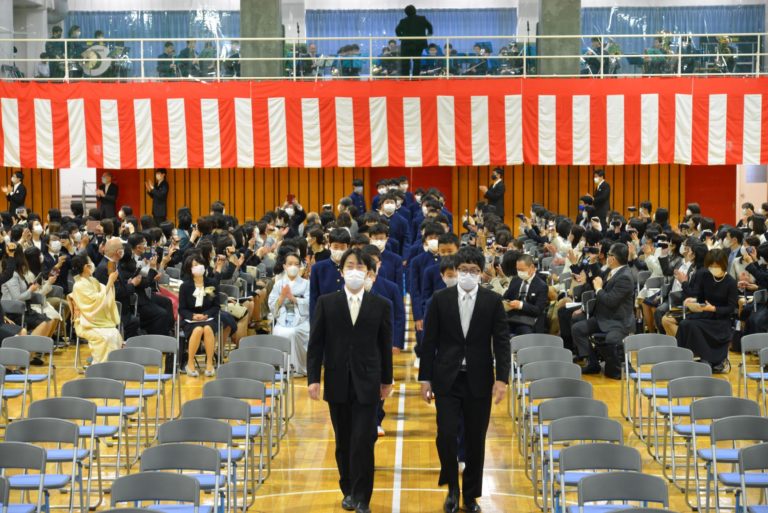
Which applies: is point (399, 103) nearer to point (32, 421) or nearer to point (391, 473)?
point (391, 473)

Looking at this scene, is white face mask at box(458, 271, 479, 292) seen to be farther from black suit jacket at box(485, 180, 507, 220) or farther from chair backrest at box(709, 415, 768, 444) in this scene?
black suit jacket at box(485, 180, 507, 220)

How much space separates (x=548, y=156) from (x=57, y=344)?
1082 cm

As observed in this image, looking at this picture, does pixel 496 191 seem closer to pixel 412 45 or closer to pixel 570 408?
pixel 412 45

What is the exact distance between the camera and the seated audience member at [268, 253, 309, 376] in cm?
1369

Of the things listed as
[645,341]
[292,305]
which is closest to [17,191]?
[292,305]

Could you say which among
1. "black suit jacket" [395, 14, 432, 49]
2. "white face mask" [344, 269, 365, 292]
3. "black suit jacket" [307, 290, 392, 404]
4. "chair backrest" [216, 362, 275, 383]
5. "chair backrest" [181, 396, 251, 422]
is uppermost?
"black suit jacket" [395, 14, 432, 49]

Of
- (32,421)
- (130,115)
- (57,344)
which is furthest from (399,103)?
(32,421)

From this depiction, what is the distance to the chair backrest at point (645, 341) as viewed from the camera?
11.3 metres

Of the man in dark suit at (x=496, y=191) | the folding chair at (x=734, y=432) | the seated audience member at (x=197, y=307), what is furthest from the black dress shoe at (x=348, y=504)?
the man in dark suit at (x=496, y=191)

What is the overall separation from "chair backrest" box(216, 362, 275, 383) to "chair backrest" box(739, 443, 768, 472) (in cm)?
413

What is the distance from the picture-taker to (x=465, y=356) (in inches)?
333

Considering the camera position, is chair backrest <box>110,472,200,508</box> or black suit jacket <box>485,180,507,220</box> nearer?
chair backrest <box>110,472,200,508</box>

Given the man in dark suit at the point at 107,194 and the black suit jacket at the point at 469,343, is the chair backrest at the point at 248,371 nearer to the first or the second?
the black suit jacket at the point at 469,343

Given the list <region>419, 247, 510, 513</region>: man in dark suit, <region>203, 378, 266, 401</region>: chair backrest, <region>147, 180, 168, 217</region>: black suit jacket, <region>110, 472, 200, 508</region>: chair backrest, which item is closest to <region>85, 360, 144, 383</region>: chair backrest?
<region>203, 378, 266, 401</region>: chair backrest
